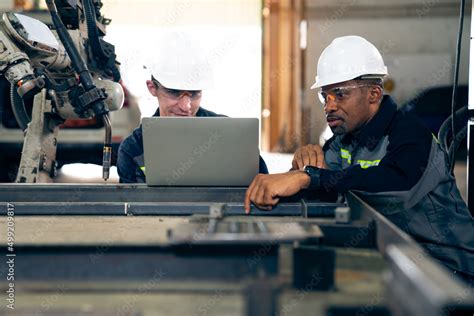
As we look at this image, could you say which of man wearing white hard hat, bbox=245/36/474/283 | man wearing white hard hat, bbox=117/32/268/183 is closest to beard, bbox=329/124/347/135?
man wearing white hard hat, bbox=245/36/474/283

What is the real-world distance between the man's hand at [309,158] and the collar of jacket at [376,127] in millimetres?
204

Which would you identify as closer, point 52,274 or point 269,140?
point 52,274

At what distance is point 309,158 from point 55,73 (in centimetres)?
110

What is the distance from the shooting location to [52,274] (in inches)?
51.1

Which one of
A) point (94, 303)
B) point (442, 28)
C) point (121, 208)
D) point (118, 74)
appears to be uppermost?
point (442, 28)

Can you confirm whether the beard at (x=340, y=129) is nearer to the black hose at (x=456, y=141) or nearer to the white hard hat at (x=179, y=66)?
the black hose at (x=456, y=141)

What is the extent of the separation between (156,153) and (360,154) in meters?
0.93

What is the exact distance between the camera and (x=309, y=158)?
2.63 metres

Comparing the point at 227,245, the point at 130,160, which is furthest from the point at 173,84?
the point at 227,245

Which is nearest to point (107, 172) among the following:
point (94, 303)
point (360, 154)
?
point (360, 154)

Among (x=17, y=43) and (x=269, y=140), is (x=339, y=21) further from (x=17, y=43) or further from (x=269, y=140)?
(x=17, y=43)

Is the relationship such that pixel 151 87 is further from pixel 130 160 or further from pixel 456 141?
pixel 456 141

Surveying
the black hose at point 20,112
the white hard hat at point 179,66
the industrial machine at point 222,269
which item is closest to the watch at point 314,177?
the industrial machine at point 222,269

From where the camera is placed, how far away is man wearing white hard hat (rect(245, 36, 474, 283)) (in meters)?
2.05
